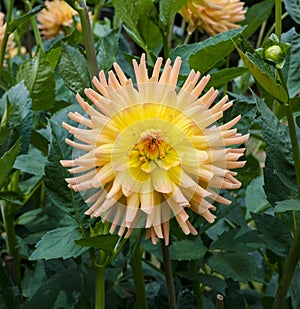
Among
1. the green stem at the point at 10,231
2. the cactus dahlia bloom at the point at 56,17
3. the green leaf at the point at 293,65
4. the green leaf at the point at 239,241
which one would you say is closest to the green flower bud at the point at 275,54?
the green leaf at the point at 293,65

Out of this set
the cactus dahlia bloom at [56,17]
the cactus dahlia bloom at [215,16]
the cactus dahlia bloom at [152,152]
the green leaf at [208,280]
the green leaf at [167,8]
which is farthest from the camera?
the cactus dahlia bloom at [56,17]

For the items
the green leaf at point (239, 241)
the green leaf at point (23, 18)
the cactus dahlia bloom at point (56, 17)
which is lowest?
the green leaf at point (239, 241)

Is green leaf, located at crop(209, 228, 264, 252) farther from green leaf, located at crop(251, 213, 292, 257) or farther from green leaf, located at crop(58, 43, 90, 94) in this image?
green leaf, located at crop(58, 43, 90, 94)

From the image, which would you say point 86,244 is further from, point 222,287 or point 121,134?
point 222,287

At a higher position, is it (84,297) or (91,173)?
(91,173)

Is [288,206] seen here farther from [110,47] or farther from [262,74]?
[110,47]

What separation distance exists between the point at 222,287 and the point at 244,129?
0.18 m

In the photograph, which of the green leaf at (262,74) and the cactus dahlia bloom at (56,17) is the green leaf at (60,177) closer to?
the green leaf at (262,74)

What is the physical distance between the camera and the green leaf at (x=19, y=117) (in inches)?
19.7

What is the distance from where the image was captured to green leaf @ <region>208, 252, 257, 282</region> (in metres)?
0.50

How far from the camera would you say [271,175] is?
17.7 inches

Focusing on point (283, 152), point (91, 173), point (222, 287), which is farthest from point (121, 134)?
point (222, 287)

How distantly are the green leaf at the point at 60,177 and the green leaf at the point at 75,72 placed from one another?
0.12 ft

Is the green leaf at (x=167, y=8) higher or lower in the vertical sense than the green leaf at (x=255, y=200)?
higher
